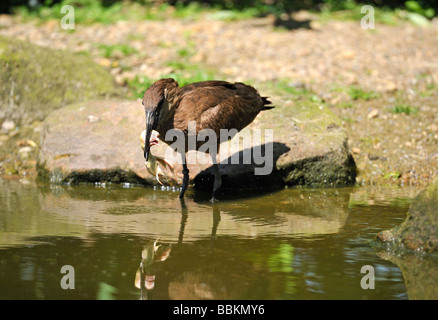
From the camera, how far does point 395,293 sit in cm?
422

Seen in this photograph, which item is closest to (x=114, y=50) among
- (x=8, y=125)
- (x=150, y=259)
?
(x=8, y=125)

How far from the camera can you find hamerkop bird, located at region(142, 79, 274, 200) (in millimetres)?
6289

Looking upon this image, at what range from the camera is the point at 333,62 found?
10.8 metres

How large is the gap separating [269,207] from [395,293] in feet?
8.30

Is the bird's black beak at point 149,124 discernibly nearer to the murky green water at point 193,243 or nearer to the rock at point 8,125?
the murky green water at point 193,243

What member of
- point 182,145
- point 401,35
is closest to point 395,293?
point 182,145

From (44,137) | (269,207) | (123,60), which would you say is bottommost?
(269,207)

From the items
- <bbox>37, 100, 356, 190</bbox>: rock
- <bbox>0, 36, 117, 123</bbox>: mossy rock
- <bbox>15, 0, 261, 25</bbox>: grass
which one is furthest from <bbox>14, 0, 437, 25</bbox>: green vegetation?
<bbox>37, 100, 356, 190</bbox>: rock

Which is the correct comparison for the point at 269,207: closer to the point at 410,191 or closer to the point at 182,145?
the point at 182,145

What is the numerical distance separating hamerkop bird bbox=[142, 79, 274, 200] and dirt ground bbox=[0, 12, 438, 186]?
1880mm

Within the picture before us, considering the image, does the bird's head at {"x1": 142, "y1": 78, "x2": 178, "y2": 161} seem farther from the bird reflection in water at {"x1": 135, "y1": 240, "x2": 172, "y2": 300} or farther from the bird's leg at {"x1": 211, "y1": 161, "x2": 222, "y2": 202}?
the bird reflection in water at {"x1": 135, "y1": 240, "x2": 172, "y2": 300}

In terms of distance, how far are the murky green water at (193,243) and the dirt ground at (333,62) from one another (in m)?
1.27

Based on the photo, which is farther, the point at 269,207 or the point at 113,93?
the point at 113,93

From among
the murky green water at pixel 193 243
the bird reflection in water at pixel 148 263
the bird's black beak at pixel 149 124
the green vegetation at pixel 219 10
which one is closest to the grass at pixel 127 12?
the green vegetation at pixel 219 10
